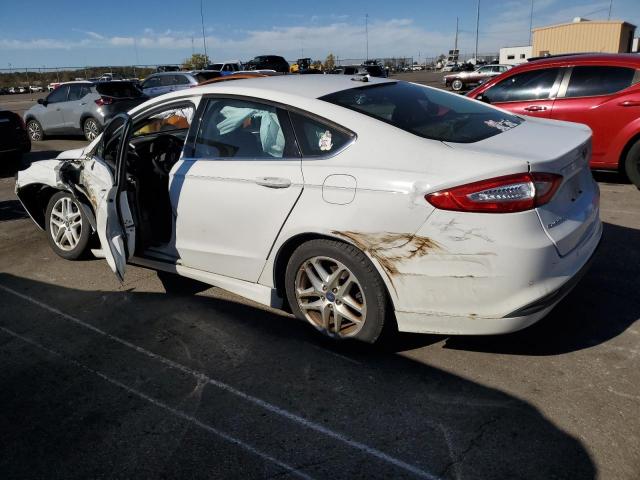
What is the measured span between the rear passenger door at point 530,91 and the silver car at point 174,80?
405 inches

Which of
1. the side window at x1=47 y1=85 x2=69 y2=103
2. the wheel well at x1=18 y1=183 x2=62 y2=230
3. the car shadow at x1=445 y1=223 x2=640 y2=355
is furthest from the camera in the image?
the side window at x1=47 y1=85 x2=69 y2=103

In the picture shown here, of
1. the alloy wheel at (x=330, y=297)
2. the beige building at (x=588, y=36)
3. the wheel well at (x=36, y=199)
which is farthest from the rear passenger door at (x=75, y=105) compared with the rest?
the beige building at (x=588, y=36)

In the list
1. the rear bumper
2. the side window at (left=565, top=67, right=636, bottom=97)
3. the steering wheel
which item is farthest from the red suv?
the steering wheel

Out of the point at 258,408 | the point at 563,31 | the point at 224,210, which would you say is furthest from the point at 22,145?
the point at 563,31

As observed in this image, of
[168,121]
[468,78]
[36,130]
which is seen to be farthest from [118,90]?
[468,78]

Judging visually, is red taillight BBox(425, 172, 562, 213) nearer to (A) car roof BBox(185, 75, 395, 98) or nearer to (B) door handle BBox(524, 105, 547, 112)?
(A) car roof BBox(185, 75, 395, 98)

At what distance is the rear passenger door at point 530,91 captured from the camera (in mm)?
7141

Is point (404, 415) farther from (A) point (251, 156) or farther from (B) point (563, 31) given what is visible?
(B) point (563, 31)

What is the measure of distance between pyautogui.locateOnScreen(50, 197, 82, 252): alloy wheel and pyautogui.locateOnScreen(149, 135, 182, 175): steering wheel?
3.05 feet

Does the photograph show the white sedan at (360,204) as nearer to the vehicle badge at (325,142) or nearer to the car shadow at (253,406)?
the vehicle badge at (325,142)

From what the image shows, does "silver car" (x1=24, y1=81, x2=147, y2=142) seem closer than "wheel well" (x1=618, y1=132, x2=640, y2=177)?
No

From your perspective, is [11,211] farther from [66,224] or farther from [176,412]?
[176,412]

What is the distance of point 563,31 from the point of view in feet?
141

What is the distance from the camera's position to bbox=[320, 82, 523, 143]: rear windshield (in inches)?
125
